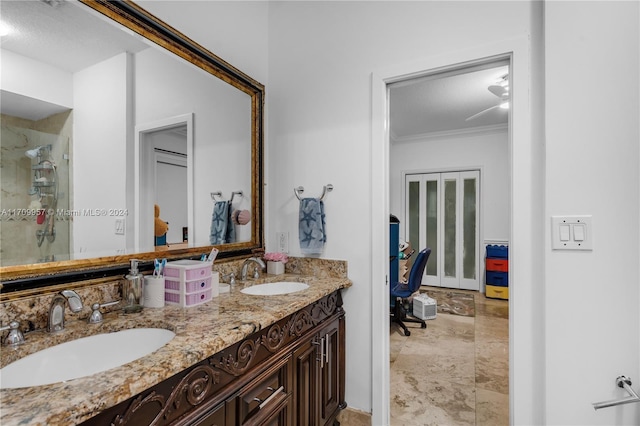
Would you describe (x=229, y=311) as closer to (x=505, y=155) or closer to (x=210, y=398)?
(x=210, y=398)

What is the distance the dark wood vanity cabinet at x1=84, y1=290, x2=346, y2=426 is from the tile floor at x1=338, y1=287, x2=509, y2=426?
0.43 metres

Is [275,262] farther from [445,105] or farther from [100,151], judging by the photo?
[445,105]

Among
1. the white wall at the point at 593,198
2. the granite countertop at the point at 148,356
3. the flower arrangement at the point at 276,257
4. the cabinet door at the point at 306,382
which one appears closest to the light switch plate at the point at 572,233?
the white wall at the point at 593,198

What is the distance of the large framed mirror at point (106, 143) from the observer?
3.12 ft

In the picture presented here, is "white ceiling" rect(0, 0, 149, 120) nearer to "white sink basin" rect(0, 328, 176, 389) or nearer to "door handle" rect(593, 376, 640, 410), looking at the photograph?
"white sink basin" rect(0, 328, 176, 389)

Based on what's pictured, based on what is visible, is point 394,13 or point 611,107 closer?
point 611,107

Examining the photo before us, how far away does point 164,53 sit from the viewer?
1395 millimetres

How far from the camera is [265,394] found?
1.12 meters

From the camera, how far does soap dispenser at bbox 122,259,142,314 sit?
113cm

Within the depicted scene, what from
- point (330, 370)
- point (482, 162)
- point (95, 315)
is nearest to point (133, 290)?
point (95, 315)

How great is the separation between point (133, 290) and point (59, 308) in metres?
0.23

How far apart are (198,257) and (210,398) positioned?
2.56 ft

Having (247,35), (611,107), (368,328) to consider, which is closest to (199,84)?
(247,35)

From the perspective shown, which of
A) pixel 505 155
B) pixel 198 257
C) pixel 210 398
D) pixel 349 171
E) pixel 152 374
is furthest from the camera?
pixel 505 155
